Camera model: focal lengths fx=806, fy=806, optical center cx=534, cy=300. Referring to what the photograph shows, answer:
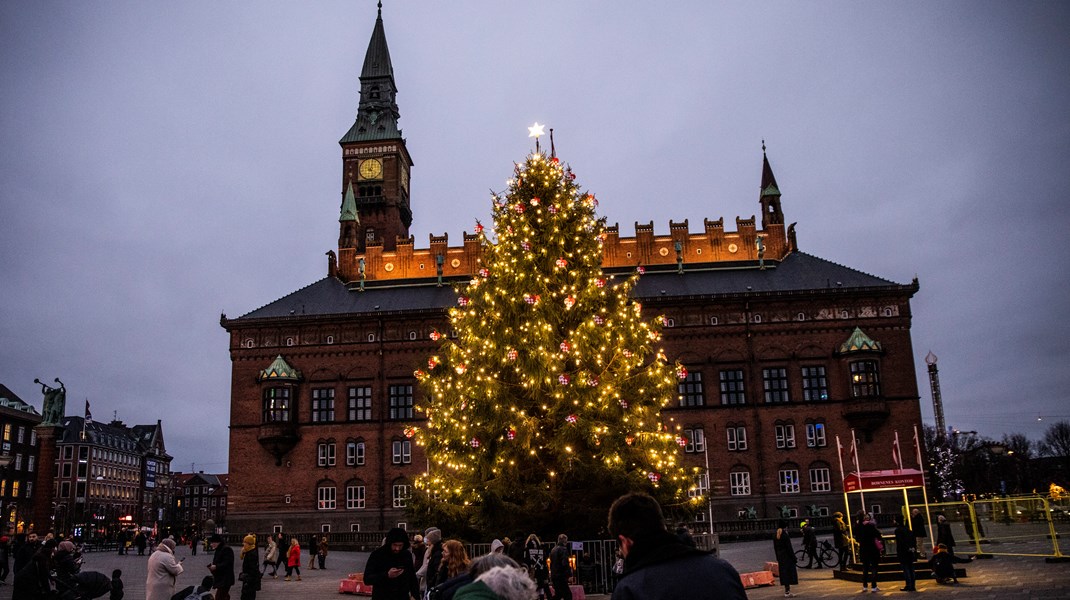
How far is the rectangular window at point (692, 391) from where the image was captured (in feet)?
160

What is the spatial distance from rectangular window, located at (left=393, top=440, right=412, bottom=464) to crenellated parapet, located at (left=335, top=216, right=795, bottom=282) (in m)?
12.3

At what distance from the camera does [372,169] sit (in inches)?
2623

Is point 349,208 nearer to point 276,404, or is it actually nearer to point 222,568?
point 276,404

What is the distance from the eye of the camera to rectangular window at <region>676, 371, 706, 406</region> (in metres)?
48.8

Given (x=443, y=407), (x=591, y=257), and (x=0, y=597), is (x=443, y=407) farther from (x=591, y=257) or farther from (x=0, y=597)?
(x=0, y=597)

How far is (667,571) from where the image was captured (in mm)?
4184

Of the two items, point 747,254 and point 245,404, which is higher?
point 747,254

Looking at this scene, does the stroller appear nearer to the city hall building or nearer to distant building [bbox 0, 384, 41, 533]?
the city hall building

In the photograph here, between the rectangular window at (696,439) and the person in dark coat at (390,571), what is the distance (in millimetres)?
39612

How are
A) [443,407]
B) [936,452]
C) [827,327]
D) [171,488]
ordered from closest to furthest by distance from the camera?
[443,407] < [827,327] < [936,452] < [171,488]

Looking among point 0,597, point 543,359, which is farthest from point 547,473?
point 0,597

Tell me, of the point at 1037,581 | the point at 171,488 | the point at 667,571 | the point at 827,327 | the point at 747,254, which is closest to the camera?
the point at 667,571

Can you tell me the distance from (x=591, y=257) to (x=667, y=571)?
17.4 metres

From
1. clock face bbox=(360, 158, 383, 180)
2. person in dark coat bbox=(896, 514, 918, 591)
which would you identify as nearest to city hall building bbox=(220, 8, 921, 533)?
clock face bbox=(360, 158, 383, 180)
